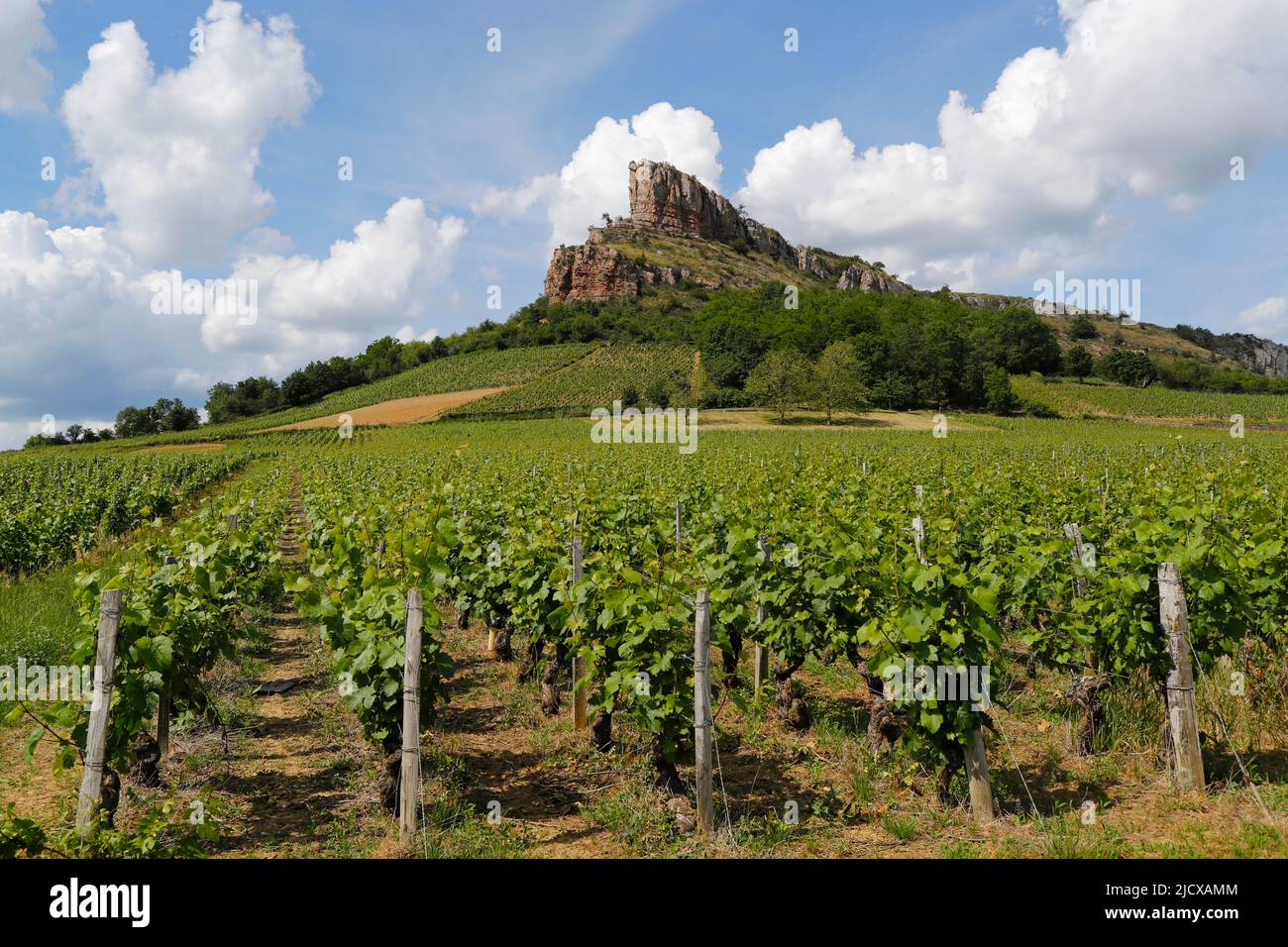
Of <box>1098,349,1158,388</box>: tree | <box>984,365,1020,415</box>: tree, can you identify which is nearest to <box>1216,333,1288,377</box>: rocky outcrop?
<box>1098,349,1158,388</box>: tree

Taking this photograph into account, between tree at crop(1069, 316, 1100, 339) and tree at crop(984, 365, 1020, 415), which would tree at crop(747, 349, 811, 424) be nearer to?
tree at crop(984, 365, 1020, 415)

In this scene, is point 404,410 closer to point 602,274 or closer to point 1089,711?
point 1089,711

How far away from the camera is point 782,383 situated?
70.6 meters

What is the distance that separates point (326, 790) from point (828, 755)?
163 inches

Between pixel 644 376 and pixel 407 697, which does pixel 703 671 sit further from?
pixel 644 376

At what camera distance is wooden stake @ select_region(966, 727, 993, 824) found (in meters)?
4.88

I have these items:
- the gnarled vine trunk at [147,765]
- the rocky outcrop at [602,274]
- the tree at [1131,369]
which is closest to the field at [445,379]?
the rocky outcrop at [602,274]

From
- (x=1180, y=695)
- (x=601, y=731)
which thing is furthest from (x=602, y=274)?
(x=1180, y=695)

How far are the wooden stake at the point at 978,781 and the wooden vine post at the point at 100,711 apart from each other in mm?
5539

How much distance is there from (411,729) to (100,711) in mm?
1850

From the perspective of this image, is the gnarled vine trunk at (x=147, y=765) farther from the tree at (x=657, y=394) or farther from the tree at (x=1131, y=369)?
the tree at (x=1131, y=369)

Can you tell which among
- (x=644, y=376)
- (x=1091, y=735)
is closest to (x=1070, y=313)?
(x=644, y=376)

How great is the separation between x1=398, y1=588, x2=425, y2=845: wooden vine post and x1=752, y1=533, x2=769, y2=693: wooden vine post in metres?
3.29

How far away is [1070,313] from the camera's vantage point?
16688 centimetres
